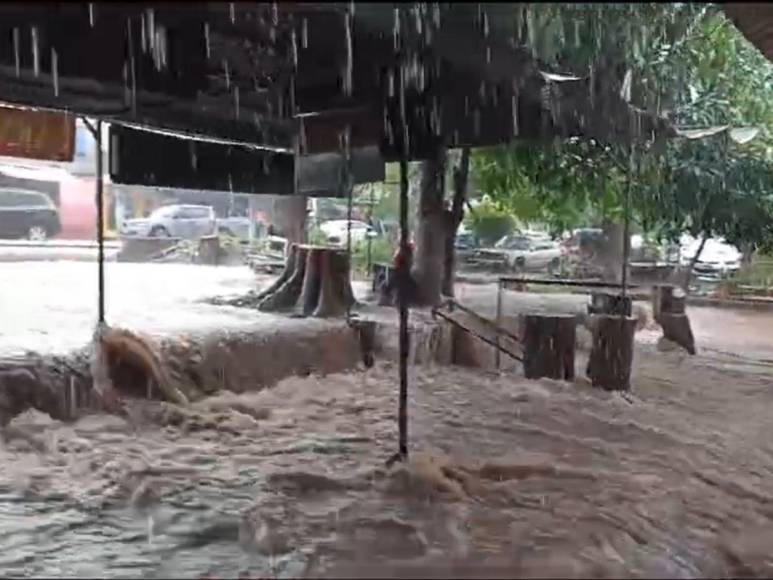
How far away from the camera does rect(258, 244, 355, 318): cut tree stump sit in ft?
33.4

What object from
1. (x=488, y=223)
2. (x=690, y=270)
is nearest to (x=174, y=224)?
(x=488, y=223)

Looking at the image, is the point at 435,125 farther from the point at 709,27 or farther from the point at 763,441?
the point at 709,27

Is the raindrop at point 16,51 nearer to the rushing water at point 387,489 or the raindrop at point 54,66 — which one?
the raindrop at point 54,66

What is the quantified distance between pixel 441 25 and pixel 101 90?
2.75 metres

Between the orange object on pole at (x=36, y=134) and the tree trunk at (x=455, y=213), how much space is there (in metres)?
4.53

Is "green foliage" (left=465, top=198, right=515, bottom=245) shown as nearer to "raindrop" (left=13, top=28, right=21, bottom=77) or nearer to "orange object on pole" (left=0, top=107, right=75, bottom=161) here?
"orange object on pole" (left=0, top=107, right=75, bottom=161)

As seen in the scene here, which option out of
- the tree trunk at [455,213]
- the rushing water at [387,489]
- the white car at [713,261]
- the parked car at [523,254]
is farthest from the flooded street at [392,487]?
the parked car at [523,254]

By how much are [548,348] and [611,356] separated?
54 centimetres

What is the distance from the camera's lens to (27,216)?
18094 mm

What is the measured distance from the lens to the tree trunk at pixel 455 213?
35.8 ft

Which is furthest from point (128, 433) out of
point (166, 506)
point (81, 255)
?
point (81, 255)

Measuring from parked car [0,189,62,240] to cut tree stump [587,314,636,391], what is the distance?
505 inches

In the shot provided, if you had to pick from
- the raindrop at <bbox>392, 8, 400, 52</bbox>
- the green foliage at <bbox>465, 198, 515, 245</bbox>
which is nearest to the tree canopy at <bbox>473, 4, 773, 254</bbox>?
the green foliage at <bbox>465, 198, 515, 245</bbox>

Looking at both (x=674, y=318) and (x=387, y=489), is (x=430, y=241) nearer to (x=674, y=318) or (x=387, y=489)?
(x=674, y=318)
